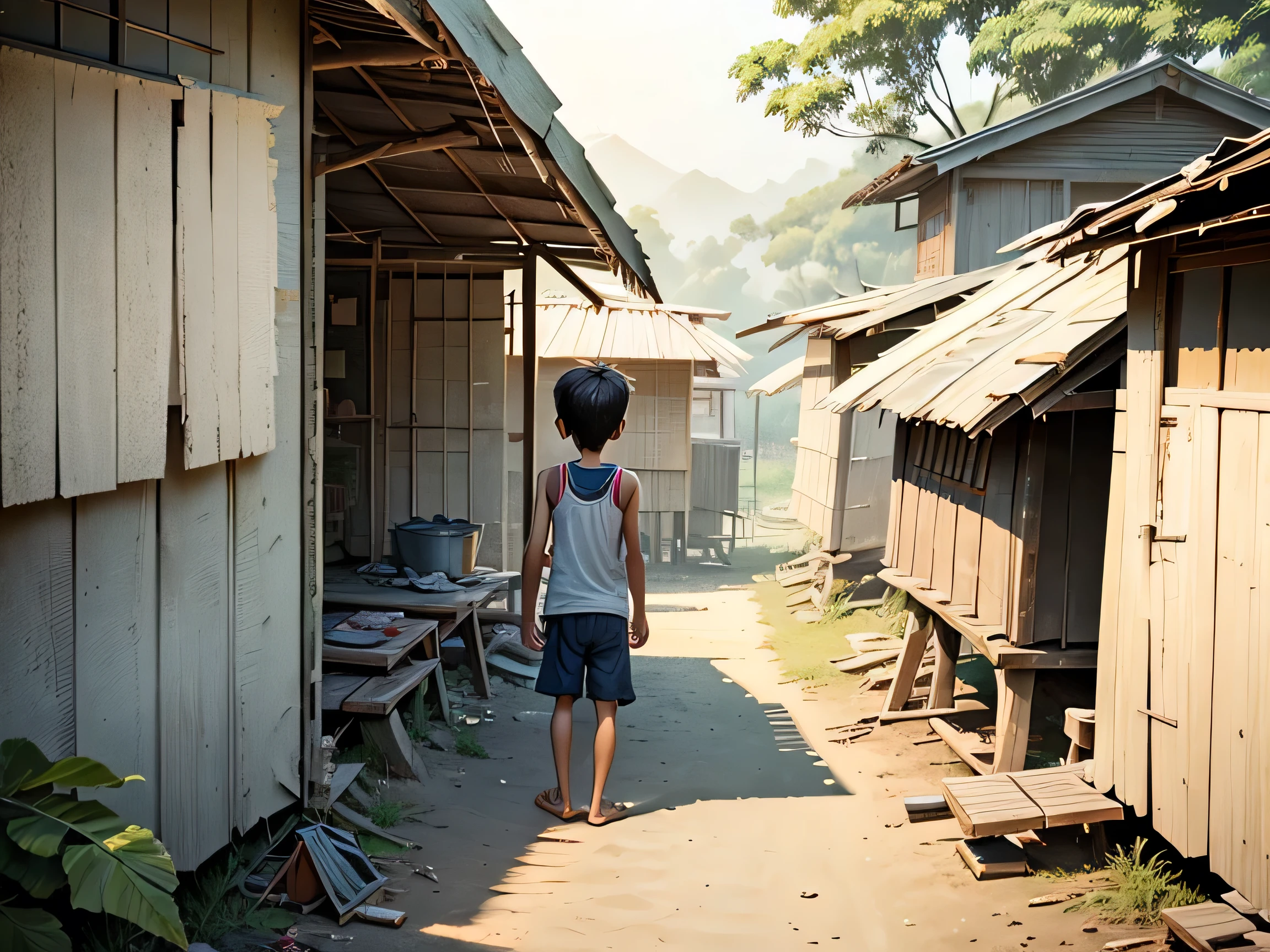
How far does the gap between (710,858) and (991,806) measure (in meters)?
1.42

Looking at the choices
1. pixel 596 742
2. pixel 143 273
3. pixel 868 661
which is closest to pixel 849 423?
pixel 868 661

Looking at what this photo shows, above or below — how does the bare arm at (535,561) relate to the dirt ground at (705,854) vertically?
above

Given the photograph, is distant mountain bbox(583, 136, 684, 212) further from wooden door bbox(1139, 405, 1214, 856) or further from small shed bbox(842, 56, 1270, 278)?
wooden door bbox(1139, 405, 1214, 856)

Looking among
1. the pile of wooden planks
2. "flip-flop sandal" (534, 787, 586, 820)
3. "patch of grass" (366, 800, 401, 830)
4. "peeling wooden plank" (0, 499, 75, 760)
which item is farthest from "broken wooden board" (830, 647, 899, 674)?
"peeling wooden plank" (0, 499, 75, 760)

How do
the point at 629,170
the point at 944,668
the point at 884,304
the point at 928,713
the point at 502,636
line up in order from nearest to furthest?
the point at 928,713, the point at 944,668, the point at 502,636, the point at 884,304, the point at 629,170

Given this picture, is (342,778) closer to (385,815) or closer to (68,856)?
(385,815)

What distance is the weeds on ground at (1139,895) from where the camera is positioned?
14.1 ft

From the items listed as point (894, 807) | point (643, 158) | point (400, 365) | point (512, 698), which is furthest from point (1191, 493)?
point (643, 158)

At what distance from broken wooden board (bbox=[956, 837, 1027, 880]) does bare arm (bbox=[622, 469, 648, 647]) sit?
1.96 m

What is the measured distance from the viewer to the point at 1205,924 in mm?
3795

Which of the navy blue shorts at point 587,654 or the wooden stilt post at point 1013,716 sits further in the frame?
the wooden stilt post at point 1013,716

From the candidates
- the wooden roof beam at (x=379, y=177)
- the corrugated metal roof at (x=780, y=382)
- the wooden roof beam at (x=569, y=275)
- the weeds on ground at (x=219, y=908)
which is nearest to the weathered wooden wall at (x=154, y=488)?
the weeds on ground at (x=219, y=908)

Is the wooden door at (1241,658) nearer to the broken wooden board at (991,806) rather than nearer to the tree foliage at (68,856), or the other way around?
the broken wooden board at (991,806)

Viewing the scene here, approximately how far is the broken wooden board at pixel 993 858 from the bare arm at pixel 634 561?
6.42 feet
